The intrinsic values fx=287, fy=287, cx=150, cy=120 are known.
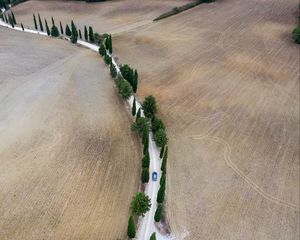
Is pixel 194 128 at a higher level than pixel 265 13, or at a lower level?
lower

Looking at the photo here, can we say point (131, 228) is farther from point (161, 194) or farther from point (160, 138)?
point (160, 138)

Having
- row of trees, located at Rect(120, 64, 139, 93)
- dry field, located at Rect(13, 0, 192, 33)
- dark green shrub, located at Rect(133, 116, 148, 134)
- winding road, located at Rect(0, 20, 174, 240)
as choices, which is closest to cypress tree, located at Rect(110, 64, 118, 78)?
row of trees, located at Rect(120, 64, 139, 93)

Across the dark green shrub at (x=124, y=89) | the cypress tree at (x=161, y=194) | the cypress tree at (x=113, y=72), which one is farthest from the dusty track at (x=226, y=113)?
the cypress tree at (x=113, y=72)

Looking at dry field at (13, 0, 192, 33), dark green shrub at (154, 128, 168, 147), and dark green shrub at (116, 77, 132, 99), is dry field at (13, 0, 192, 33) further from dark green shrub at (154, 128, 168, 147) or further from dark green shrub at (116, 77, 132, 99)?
dark green shrub at (154, 128, 168, 147)

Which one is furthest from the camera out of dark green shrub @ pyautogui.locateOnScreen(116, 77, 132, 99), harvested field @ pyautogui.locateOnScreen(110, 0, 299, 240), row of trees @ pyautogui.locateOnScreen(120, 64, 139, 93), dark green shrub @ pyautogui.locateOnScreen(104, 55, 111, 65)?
dark green shrub @ pyautogui.locateOnScreen(104, 55, 111, 65)

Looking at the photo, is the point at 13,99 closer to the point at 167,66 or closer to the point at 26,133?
the point at 26,133

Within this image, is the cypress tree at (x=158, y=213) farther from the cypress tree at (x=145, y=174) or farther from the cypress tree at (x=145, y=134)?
the cypress tree at (x=145, y=134)

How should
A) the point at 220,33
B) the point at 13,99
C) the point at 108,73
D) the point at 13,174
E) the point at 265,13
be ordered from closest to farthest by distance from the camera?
the point at 13,174
the point at 13,99
the point at 108,73
the point at 220,33
the point at 265,13

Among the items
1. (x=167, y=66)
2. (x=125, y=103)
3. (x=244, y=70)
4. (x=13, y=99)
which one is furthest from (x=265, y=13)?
(x=13, y=99)
